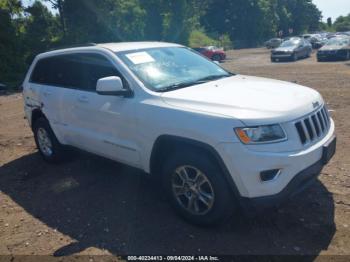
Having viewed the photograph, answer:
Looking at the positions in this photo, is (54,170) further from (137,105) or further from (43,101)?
(137,105)

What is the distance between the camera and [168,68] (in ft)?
14.9

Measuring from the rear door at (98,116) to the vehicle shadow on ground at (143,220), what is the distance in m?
0.57

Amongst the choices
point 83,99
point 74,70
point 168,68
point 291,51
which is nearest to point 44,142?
point 74,70

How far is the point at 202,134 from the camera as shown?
11.4 ft

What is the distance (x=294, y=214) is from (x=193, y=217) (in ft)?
3.64

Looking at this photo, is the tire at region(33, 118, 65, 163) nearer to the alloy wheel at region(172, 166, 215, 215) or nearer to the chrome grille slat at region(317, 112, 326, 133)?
the alloy wheel at region(172, 166, 215, 215)

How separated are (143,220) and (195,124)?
1.36m

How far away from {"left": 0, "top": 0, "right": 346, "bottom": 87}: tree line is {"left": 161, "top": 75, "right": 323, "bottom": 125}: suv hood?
63.1ft

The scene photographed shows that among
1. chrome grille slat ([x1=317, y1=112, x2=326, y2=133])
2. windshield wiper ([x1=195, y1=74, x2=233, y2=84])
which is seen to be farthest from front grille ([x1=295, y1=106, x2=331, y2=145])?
windshield wiper ([x1=195, y1=74, x2=233, y2=84])

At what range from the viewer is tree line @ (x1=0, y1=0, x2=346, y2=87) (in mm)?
22469

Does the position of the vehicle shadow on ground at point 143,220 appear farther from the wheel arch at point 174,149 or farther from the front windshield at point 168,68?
the front windshield at point 168,68

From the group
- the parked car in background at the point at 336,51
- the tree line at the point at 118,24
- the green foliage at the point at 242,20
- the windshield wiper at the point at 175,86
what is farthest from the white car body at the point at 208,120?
the green foliage at the point at 242,20

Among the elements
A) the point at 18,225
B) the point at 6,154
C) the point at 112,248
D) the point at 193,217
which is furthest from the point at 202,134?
the point at 6,154

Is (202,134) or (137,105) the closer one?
(202,134)
